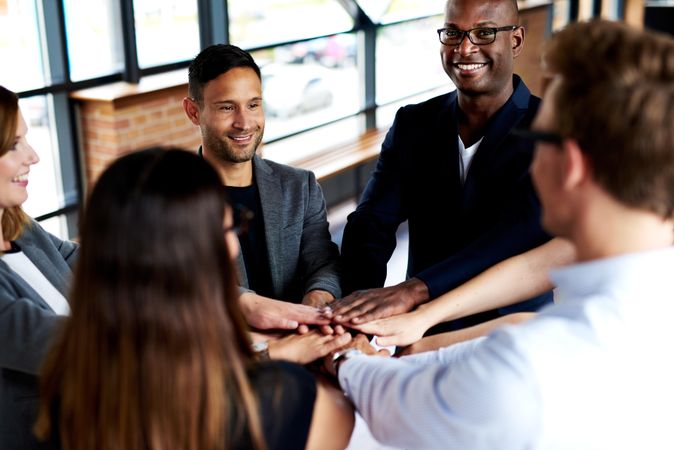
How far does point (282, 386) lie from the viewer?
107 centimetres

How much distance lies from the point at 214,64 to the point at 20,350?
0.98m

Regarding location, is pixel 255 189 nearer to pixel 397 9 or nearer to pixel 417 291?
pixel 417 291

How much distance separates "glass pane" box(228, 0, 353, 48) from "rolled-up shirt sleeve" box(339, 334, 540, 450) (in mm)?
4191

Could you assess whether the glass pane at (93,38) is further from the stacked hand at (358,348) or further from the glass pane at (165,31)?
the stacked hand at (358,348)

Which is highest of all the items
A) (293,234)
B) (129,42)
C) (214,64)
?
(214,64)

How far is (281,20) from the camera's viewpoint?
543cm

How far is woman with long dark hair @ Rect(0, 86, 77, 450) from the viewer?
4.69 feet

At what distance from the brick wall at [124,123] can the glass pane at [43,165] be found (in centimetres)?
17

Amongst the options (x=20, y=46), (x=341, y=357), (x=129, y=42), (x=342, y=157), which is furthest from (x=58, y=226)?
(x=341, y=357)

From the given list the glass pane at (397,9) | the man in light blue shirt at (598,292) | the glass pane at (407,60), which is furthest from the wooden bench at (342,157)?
the man in light blue shirt at (598,292)

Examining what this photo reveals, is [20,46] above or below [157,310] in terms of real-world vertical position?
above

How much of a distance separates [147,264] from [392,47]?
598cm

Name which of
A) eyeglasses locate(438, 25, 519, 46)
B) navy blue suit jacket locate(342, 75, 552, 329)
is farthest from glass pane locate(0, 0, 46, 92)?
eyeglasses locate(438, 25, 519, 46)

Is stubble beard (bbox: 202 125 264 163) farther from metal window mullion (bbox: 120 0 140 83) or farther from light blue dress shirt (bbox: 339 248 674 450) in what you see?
metal window mullion (bbox: 120 0 140 83)
